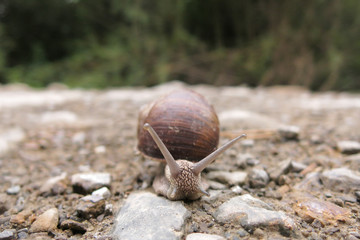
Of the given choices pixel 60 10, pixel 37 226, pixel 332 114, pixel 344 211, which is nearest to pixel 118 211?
pixel 37 226

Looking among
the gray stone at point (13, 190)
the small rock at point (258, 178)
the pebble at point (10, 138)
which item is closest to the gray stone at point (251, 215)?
the small rock at point (258, 178)

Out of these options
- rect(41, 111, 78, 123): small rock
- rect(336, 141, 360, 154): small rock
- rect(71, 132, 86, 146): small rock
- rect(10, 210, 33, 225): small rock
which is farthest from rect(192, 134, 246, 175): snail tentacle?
rect(41, 111, 78, 123): small rock

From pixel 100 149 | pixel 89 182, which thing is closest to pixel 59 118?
pixel 100 149

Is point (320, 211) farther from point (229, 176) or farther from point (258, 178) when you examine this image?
point (229, 176)

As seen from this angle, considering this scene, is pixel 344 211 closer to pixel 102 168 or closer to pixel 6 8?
pixel 102 168

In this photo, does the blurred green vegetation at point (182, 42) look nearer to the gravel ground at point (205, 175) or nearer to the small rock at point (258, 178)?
the gravel ground at point (205, 175)
